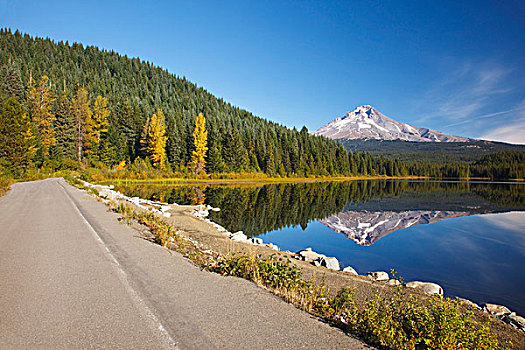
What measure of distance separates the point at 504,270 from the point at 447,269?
94.3 inches

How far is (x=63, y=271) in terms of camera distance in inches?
270

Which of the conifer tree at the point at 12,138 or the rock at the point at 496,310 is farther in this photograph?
the conifer tree at the point at 12,138

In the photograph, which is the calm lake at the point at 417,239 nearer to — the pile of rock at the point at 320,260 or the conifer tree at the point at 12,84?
the pile of rock at the point at 320,260

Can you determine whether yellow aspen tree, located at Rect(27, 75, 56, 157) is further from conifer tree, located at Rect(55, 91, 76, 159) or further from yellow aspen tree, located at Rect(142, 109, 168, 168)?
yellow aspen tree, located at Rect(142, 109, 168, 168)

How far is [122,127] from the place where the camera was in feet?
235

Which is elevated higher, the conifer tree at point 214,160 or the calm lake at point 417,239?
the conifer tree at point 214,160

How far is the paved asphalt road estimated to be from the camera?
410 centimetres

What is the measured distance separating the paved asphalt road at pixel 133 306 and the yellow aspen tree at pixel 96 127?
64594 millimetres

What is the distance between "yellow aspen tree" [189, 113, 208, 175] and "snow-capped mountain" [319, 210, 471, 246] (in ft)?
142

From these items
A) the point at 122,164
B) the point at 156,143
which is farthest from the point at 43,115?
the point at 156,143

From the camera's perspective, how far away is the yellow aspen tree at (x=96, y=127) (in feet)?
216

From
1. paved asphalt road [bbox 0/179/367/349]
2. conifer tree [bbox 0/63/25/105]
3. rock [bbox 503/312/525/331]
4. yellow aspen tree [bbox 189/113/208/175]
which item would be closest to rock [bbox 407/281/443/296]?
rock [bbox 503/312/525/331]

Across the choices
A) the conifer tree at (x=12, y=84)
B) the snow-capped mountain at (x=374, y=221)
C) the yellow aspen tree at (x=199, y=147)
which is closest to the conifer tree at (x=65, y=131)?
the conifer tree at (x=12, y=84)

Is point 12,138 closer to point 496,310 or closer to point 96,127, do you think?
point 96,127
